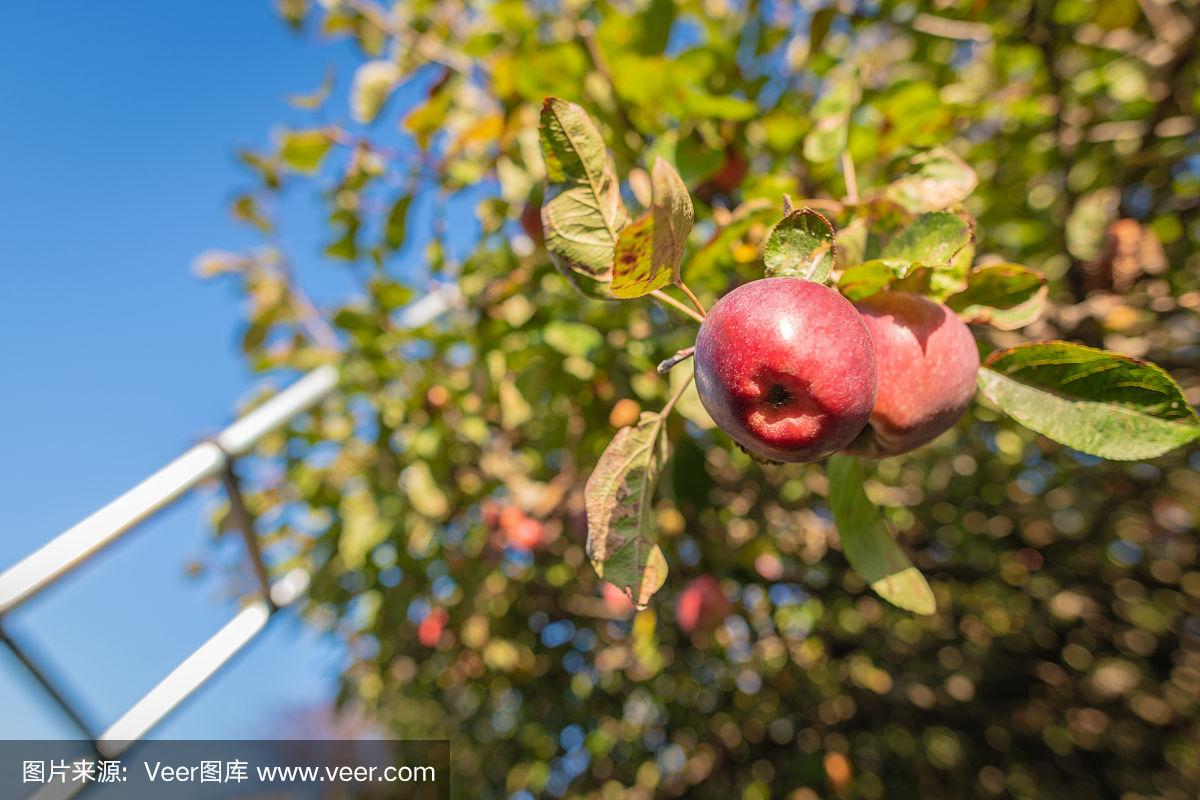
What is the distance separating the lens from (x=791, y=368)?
0.59 m

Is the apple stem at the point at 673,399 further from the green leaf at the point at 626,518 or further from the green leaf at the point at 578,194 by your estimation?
the green leaf at the point at 578,194

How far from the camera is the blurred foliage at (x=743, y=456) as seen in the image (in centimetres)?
133

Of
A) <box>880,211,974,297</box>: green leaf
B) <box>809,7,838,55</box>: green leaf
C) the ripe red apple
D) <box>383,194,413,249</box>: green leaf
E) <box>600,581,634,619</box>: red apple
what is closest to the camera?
<box>880,211,974,297</box>: green leaf

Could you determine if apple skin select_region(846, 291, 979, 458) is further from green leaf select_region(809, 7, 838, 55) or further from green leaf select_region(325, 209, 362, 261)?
green leaf select_region(325, 209, 362, 261)

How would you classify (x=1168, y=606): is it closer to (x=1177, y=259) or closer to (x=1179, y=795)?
(x=1179, y=795)

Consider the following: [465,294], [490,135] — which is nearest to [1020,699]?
[465,294]

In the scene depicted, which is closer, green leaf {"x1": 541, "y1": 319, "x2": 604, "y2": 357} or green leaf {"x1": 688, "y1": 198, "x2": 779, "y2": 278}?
green leaf {"x1": 688, "y1": 198, "x2": 779, "y2": 278}

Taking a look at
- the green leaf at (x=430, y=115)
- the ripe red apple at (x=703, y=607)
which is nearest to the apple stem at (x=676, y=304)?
the green leaf at (x=430, y=115)

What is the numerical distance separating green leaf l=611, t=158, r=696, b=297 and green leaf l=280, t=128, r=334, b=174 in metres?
1.22

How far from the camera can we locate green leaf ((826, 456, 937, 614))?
79cm

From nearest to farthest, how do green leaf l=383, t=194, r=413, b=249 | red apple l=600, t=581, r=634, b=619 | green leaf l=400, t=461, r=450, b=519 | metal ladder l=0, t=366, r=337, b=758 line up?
metal ladder l=0, t=366, r=337, b=758 → green leaf l=383, t=194, r=413, b=249 → green leaf l=400, t=461, r=450, b=519 → red apple l=600, t=581, r=634, b=619

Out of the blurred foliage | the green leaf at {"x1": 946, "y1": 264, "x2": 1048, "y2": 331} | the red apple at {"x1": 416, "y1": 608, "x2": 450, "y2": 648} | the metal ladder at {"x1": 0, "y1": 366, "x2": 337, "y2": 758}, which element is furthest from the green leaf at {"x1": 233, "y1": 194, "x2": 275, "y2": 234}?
the green leaf at {"x1": 946, "y1": 264, "x2": 1048, "y2": 331}

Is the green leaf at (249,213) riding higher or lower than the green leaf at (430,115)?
lower

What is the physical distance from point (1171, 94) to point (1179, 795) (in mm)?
2736
